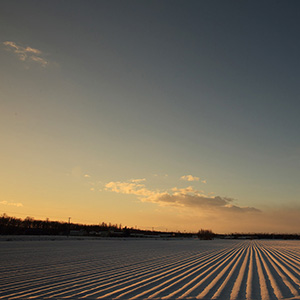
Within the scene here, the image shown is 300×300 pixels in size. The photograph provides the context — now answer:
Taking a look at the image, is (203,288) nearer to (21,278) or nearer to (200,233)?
A: (21,278)

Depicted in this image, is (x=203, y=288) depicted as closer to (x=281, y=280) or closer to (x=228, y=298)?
(x=228, y=298)

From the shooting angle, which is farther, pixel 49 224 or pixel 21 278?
pixel 49 224

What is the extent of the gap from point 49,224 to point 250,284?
10707 centimetres

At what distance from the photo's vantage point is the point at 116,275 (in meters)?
8.78

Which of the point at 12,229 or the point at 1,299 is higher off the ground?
the point at 12,229

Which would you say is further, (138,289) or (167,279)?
(167,279)

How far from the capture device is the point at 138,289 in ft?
22.0

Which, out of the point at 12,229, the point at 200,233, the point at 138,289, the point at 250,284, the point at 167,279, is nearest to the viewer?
the point at 138,289

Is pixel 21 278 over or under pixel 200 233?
under

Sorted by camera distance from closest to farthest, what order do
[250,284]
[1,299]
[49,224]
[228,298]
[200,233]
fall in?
[1,299] < [228,298] < [250,284] < [200,233] < [49,224]

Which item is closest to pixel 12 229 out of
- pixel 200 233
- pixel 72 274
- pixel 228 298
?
pixel 200 233

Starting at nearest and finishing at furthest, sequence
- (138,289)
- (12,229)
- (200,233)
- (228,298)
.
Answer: (228,298) → (138,289) → (12,229) → (200,233)

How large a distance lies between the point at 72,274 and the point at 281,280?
586 centimetres

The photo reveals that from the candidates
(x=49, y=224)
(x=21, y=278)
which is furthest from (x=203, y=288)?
(x=49, y=224)
